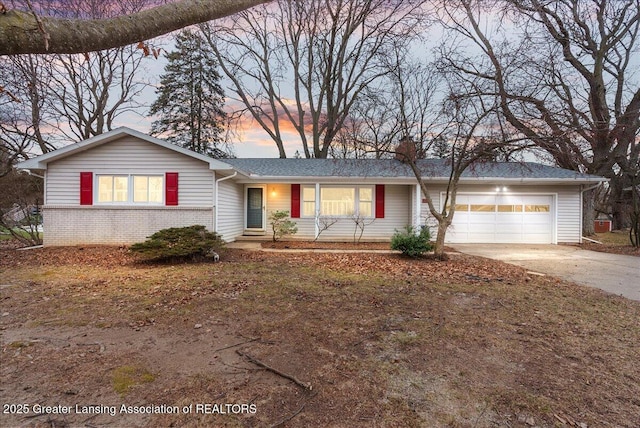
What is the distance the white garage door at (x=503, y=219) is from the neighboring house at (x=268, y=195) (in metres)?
0.04

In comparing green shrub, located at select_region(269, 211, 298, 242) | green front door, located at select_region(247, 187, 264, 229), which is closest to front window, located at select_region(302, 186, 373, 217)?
green shrub, located at select_region(269, 211, 298, 242)

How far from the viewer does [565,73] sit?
1245cm

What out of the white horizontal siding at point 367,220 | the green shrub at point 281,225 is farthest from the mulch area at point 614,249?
the green shrub at point 281,225

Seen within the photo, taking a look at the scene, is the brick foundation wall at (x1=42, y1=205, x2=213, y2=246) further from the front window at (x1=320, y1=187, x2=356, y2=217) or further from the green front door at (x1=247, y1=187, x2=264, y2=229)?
the front window at (x1=320, y1=187, x2=356, y2=217)

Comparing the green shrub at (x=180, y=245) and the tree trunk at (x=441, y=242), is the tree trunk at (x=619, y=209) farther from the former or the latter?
the green shrub at (x=180, y=245)

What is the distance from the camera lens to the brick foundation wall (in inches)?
395

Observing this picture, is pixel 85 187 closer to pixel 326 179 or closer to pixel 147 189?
pixel 147 189

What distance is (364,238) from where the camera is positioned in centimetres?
1276

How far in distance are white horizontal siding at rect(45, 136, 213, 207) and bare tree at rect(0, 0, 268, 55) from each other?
8.86m

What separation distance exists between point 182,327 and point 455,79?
834 cm

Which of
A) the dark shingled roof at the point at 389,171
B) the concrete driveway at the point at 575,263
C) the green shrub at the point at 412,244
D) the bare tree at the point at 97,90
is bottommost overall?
the concrete driveway at the point at 575,263

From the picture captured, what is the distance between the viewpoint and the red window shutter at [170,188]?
10.1m

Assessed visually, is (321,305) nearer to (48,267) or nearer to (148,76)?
(48,267)

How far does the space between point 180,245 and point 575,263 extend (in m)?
10.3
